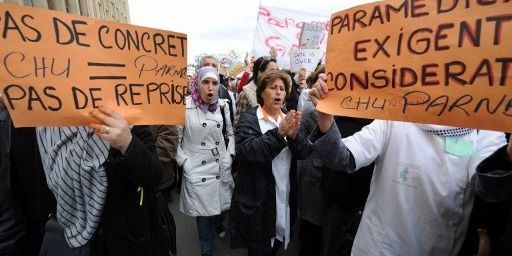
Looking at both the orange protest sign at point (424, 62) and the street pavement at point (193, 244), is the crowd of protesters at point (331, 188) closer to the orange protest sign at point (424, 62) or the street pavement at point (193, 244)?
the orange protest sign at point (424, 62)

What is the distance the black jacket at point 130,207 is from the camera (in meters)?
1.43

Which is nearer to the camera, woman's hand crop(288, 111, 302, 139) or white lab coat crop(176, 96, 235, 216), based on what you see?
woman's hand crop(288, 111, 302, 139)

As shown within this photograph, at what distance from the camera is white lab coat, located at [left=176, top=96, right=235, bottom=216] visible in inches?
116

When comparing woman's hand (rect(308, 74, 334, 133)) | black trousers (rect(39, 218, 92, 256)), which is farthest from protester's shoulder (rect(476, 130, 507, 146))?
black trousers (rect(39, 218, 92, 256))

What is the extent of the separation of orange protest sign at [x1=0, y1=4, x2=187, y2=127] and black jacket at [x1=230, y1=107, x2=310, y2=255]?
99 cm

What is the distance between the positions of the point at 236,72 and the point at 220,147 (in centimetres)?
612

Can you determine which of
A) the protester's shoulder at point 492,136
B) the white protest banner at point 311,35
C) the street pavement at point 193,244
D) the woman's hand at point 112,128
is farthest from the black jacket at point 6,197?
the white protest banner at point 311,35

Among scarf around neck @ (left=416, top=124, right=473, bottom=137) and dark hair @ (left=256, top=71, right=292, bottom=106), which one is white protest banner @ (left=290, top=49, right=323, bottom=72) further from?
scarf around neck @ (left=416, top=124, right=473, bottom=137)

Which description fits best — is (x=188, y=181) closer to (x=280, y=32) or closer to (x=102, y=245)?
(x=102, y=245)

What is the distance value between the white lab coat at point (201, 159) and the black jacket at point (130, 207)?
1311 mm

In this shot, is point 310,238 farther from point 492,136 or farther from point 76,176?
point 76,176

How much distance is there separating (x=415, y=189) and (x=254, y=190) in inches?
53.8

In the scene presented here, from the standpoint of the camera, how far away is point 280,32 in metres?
5.19

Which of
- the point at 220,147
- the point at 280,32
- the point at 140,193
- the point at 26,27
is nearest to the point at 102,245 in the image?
the point at 140,193
